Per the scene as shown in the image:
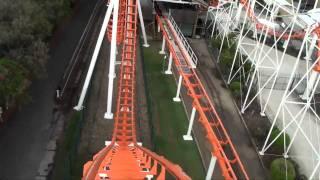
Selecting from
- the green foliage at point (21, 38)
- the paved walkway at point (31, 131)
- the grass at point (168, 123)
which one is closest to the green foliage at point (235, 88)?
the grass at point (168, 123)

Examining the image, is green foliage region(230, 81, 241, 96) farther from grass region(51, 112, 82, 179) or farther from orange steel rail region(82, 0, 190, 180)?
grass region(51, 112, 82, 179)

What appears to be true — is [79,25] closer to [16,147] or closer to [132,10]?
[132,10]

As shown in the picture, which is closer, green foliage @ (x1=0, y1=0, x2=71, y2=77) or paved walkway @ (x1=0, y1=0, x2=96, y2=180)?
paved walkway @ (x1=0, y1=0, x2=96, y2=180)

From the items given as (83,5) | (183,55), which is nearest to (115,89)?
(183,55)

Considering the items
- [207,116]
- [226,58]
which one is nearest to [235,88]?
[226,58]

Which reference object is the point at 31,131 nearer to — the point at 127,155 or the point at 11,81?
the point at 11,81

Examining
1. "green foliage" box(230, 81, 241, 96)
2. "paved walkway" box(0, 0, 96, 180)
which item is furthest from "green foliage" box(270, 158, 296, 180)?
"paved walkway" box(0, 0, 96, 180)

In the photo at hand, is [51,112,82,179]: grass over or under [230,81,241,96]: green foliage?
under
